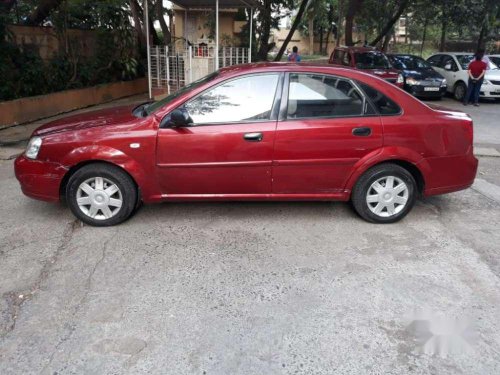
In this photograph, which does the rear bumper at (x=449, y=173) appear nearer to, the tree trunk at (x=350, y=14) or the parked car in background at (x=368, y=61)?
the parked car in background at (x=368, y=61)

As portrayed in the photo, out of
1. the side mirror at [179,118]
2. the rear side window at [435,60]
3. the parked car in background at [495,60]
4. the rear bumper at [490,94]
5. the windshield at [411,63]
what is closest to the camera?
the side mirror at [179,118]

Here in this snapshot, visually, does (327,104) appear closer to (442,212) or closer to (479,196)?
(442,212)

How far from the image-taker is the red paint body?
4230mm

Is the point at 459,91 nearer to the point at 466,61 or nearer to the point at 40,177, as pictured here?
the point at 466,61

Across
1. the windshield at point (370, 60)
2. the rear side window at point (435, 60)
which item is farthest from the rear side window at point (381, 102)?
the rear side window at point (435, 60)

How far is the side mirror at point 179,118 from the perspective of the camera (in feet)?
13.5

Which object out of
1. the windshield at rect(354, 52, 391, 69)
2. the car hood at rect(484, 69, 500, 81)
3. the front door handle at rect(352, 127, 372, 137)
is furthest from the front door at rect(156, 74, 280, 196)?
the car hood at rect(484, 69, 500, 81)

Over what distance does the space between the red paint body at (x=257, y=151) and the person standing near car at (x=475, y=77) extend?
938 cm

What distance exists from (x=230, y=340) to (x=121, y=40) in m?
12.5

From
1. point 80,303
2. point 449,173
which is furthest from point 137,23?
point 80,303

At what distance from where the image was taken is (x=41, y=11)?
1131 centimetres

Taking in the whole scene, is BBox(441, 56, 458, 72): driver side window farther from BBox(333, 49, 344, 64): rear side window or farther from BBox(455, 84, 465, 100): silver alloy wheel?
BBox(333, 49, 344, 64): rear side window

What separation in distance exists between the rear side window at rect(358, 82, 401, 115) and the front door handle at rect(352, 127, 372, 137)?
24cm

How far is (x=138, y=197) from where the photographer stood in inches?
176
